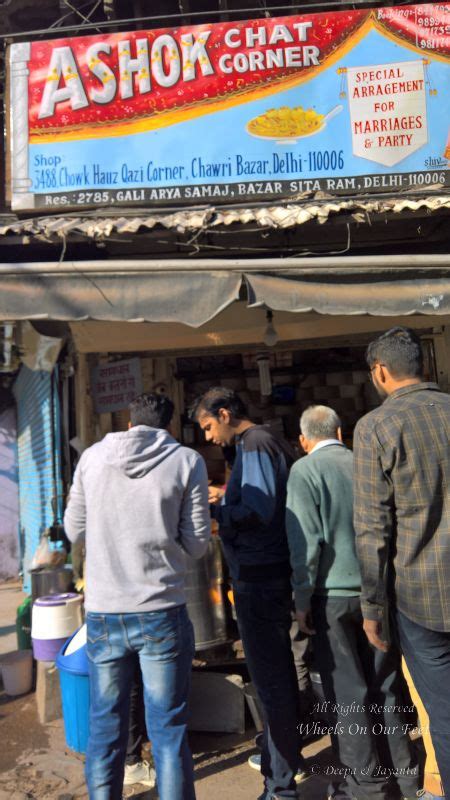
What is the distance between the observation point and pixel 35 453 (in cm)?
852

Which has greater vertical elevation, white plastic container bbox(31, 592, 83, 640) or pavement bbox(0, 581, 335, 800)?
white plastic container bbox(31, 592, 83, 640)

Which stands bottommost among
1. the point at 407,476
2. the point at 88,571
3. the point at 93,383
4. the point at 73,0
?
the point at 88,571

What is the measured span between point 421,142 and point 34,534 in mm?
7010

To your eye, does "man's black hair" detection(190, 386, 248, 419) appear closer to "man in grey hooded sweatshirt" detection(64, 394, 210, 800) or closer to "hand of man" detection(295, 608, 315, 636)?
"man in grey hooded sweatshirt" detection(64, 394, 210, 800)

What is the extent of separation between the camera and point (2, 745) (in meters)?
3.94

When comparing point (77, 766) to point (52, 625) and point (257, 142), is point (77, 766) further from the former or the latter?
point (257, 142)

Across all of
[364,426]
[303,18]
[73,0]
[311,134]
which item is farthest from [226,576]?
[73,0]

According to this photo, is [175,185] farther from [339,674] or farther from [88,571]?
[339,674]

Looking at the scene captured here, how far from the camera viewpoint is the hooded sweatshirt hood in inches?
104

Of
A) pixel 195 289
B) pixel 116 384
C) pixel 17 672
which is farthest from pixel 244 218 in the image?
pixel 17 672

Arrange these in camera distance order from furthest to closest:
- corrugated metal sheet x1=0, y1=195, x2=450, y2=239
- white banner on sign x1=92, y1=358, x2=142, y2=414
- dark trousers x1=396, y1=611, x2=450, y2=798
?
white banner on sign x1=92, y1=358, x2=142, y2=414
corrugated metal sheet x1=0, y1=195, x2=450, y2=239
dark trousers x1=396, y1=611, x2=450, y2=798

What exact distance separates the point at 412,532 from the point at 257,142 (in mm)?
3964

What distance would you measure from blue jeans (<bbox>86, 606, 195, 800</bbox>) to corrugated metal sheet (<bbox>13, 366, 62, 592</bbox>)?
4.41m

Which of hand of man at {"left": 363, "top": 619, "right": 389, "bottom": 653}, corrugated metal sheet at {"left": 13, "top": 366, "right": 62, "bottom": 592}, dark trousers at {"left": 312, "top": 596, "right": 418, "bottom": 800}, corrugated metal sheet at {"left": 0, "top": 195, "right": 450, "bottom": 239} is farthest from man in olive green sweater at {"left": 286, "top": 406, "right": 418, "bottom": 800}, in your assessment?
corrugated metal sheet at {"left": 13, "top": 366, "right": 62, "bottom": 592}
